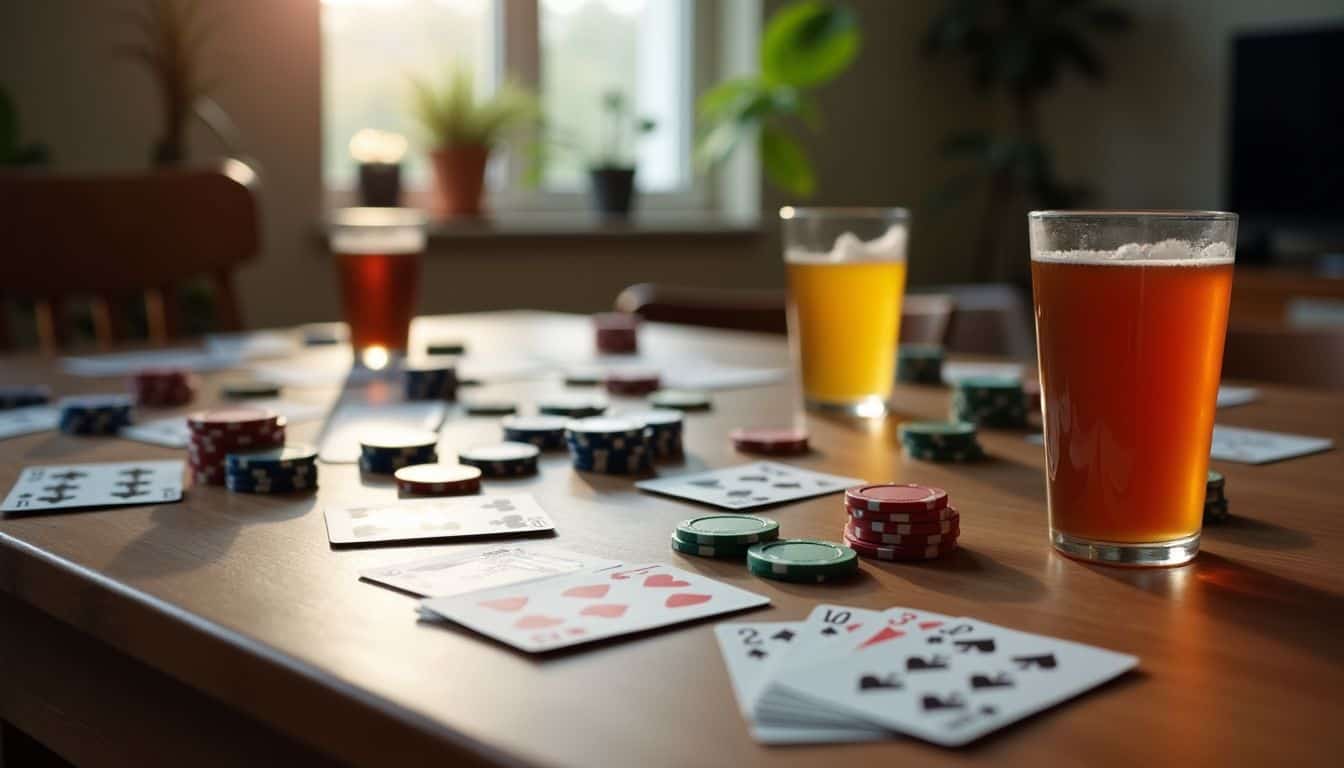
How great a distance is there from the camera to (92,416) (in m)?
1.12

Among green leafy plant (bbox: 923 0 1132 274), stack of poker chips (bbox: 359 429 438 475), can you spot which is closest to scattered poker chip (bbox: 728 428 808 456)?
stack of poker chips (bbox: 359 429 438 475)

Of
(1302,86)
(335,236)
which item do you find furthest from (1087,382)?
(1302,86)

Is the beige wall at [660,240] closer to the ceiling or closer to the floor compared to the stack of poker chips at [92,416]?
closer to the ceiling

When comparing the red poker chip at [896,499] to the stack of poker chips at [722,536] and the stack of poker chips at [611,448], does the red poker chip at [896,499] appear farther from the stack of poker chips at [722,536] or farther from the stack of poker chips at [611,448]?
the stack of poker chips at [611,448]

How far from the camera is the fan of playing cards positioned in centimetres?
48

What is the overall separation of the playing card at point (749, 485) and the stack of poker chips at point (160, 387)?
58 cm

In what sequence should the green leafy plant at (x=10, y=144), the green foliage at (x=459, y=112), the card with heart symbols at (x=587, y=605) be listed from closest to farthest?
the card with heart symbols at (x=587, y=605), the green leafy plant at (x=10, y=144), the green foliage at (x=459, y=112)

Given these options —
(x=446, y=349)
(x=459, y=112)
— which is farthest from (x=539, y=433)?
(x=459, y=112)

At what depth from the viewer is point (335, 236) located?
60.8 inches

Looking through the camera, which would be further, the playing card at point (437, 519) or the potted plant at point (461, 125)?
the potted plant at point (461, 125)

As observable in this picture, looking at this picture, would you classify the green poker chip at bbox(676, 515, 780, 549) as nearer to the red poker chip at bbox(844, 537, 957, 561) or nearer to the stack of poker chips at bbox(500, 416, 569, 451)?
the red poker chip at bbox(844, 537, 957, 561)

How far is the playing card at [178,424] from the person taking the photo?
1089mm

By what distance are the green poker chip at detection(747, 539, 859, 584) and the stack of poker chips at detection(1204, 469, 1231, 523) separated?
0.25 metres

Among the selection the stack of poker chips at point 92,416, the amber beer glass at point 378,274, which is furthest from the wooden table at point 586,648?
the amber beer glass at point 378,274
